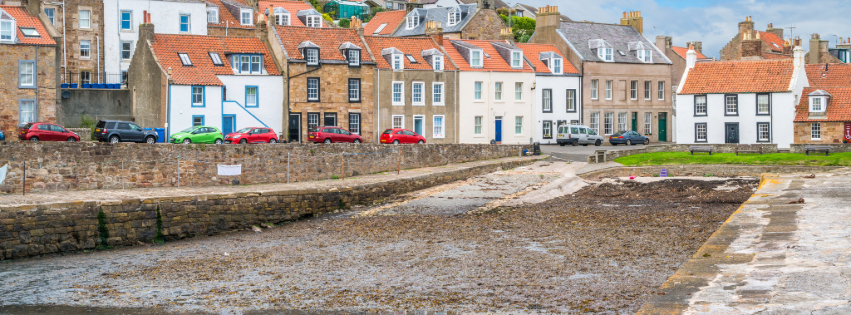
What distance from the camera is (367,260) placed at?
688 inches

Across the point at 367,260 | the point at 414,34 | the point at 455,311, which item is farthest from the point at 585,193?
the point at 414,34

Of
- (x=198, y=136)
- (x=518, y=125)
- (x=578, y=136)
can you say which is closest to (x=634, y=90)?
(x=578, y=136)

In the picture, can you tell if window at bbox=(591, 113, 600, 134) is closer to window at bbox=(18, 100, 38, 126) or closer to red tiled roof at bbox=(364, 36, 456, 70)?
red tiled roof at bbox=(364, 36, 456, 70)

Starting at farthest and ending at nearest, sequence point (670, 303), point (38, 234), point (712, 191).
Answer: point (712, 191) → point (38, 234) → point (670, 303)

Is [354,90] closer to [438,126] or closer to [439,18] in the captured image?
[438,126]

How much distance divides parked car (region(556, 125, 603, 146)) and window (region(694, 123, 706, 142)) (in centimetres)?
542

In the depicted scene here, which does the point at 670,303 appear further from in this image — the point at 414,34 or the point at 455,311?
the point at 414,34

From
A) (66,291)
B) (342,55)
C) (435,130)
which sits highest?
(342,55)

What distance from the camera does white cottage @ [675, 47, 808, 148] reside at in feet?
149

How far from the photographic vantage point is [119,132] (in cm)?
3306

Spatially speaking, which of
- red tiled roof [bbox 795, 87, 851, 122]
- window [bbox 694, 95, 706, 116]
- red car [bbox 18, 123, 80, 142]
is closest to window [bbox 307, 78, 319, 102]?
red car [bbox 18, 123, 80, 142]

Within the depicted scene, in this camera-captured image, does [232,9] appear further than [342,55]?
Yes

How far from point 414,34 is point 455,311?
163 ft

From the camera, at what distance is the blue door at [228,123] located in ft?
134
